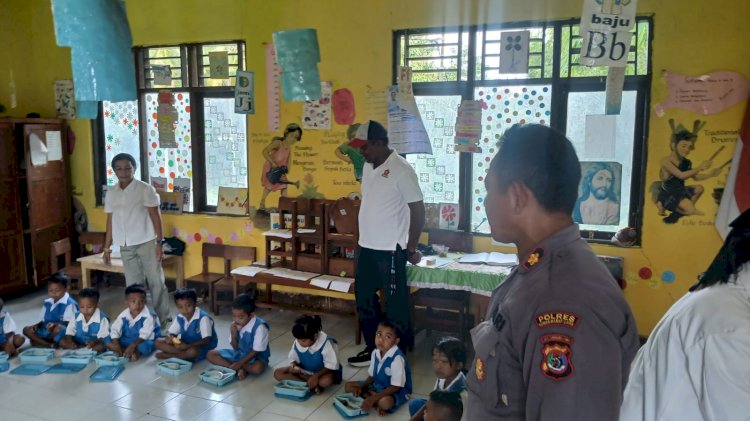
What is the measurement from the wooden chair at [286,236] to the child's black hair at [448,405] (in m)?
2.59

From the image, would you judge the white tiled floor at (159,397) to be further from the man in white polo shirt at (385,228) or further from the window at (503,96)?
the window at (503,96)

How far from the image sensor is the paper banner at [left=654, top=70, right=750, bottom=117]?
13.1 feet

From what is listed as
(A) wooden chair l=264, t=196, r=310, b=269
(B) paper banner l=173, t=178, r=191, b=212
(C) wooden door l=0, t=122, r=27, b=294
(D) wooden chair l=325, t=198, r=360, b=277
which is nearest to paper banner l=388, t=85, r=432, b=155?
(D) wooden chair l=325, t=198, r=360, b=277

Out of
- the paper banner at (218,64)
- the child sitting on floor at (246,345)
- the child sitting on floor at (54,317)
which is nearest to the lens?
the child sitting on floor at (246,345)

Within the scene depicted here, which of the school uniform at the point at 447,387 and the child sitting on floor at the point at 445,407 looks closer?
the child sitting on floor at the point at 445,407

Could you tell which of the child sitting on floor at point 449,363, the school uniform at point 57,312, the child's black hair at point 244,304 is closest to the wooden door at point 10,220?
the school uniform at point 57,312

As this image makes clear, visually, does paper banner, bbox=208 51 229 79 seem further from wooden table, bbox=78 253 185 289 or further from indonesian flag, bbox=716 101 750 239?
indonesian flag, bbox=716 101 750 239

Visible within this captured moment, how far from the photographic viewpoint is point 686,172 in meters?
4.20

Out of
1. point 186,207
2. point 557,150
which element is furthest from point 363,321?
point 557,150

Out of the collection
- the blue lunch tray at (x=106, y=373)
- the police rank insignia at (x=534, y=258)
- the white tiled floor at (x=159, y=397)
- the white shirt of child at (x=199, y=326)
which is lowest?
the white tiled floor at (x=159, y=397)

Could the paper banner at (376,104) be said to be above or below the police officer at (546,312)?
above

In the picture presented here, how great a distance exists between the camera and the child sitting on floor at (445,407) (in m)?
2.67

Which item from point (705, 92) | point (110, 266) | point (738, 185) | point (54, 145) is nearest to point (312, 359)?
point (110, 266)

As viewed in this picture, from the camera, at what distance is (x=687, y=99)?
13.5 feet
